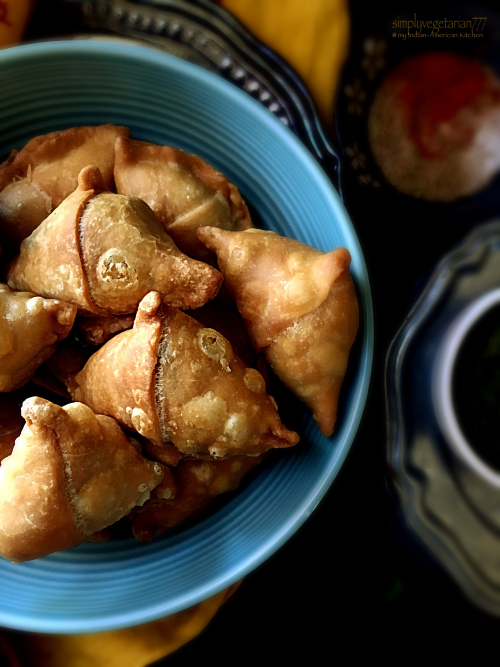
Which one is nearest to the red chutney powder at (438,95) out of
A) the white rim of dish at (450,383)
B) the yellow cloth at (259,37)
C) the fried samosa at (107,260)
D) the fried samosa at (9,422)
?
the yellow cloth at (259,37)

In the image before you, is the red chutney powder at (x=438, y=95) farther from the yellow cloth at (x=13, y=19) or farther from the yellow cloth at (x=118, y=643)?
the yellow cloth at (x=118, y=643)

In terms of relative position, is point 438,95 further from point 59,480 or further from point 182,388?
point 59,480

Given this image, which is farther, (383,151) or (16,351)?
(383,151)

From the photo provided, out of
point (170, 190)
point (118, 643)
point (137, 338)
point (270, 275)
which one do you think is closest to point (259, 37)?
point (170, 190)

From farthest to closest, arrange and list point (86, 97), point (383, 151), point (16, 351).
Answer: point (383, 151), point (86, 97), point (16, 351)

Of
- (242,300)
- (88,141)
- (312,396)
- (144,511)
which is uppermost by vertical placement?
(88,141)

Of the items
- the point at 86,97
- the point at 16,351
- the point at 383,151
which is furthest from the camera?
the point at 383,151

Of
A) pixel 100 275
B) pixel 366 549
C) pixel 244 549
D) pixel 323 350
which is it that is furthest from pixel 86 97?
pixel 366 549

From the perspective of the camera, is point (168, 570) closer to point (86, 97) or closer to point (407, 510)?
point (407, 510)
